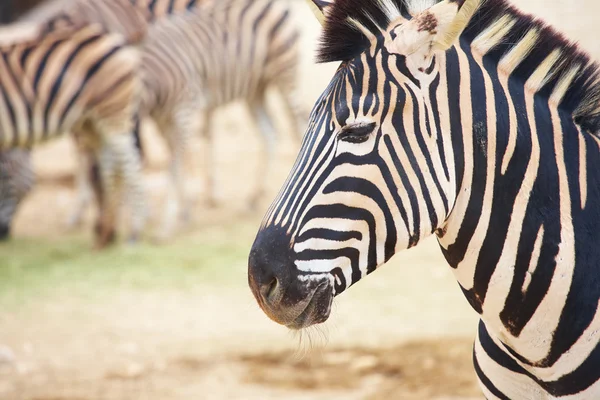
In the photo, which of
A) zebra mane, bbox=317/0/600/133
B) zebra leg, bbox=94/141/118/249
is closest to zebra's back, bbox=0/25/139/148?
zebra leg, bbox=94/141/118/249

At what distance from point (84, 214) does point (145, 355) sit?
4.59m

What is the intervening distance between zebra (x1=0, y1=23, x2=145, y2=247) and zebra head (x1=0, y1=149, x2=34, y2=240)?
40.7 inches

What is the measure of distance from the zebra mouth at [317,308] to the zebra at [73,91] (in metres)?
6.16

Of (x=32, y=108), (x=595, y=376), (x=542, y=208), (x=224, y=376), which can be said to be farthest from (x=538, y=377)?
(x=32, y=108)

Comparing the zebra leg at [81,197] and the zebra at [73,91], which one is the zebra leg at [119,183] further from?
the zebra leg at [81,197]

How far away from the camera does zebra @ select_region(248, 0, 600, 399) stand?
6.32 ft

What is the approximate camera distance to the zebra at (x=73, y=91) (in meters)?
7.49

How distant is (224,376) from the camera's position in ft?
16.4

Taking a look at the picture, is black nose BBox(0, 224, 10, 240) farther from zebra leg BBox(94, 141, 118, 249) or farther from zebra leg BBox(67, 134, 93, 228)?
zebra leg BBox(94, 141, 118, 249)

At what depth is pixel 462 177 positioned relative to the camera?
1.97 m

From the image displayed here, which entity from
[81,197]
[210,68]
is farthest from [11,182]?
[210,68]

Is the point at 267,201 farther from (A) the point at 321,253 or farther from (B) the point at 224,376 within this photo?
(A) the point at 321,253

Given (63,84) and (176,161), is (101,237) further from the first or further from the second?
(63,84)

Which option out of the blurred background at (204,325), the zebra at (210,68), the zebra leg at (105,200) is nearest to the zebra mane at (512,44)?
the blurred background at (204,325)
